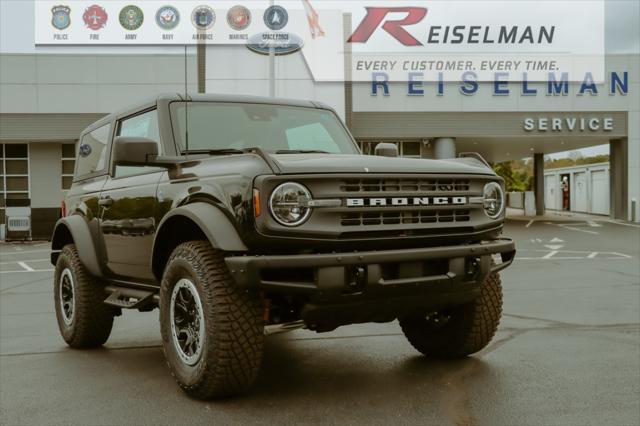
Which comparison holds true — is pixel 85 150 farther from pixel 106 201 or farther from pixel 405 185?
pixel 405 185

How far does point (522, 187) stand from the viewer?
6438 cm

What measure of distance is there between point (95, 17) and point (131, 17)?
1437mm

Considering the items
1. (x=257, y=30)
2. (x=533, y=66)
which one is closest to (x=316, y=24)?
(x=257, y=30)

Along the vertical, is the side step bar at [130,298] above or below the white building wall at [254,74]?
below

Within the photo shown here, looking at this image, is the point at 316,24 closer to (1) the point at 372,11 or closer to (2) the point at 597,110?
(1) the point at 372,11

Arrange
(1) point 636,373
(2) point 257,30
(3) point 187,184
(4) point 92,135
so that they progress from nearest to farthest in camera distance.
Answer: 1. (3) point 187,184
2. (1) point 636,373
3. (4) point 92,135
4. (2) point 257,30

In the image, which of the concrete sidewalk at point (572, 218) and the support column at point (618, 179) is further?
the support column at point (618, 179)

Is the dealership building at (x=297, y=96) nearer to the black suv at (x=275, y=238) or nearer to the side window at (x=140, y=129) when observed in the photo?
the side window at (x=140, y=129)

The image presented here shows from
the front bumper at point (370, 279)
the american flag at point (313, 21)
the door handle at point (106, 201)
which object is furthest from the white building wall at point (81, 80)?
the front bumper at point (370, 279)

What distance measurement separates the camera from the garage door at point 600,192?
1368 inches

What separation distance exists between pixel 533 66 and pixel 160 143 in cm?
2666

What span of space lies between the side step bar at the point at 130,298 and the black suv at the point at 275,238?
0.02m

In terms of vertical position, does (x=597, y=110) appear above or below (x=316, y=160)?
above

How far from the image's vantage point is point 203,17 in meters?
28.1
